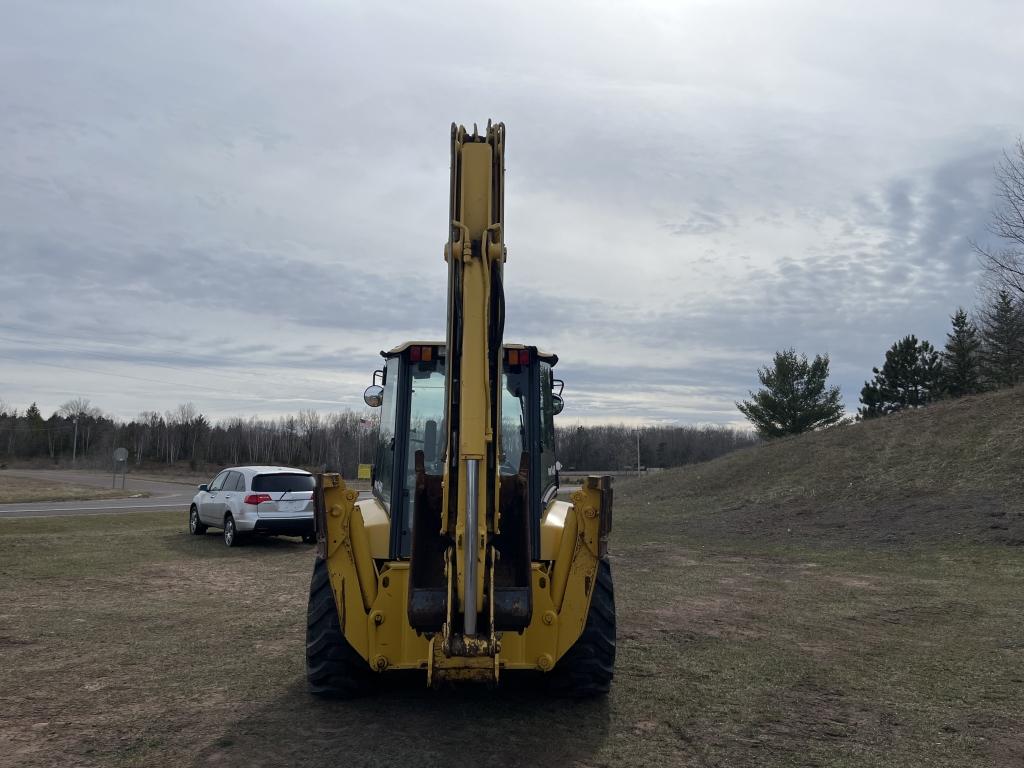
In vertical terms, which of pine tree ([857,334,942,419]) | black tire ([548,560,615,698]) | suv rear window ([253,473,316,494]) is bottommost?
black tire ([548,560,615,698])

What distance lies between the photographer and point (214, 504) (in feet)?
58.0

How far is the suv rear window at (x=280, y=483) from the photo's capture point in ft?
55.3

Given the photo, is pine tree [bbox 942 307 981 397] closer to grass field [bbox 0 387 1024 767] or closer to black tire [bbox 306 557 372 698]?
grass field [bbox 0 387 1024 767]

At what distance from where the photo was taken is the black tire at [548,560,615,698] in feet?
18.3

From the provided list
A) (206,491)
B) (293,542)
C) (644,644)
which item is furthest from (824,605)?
(206,491)

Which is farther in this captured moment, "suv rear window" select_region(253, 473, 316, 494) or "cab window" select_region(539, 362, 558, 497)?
"suv rear window" select_region(253, 473, 316, 494)

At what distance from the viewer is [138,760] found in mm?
4645

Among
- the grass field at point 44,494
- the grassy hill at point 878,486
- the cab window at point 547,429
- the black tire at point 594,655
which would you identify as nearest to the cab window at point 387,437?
the cab window at point 547,429

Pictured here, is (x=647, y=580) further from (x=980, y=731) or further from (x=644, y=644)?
(x=980, y=731)

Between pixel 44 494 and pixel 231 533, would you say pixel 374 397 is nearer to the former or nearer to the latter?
pixel 231 533

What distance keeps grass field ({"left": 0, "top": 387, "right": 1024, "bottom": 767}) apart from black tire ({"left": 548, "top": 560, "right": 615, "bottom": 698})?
149 millimetres

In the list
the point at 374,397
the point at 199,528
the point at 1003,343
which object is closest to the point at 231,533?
the point at 199,528

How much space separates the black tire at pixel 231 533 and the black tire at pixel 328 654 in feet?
38.6

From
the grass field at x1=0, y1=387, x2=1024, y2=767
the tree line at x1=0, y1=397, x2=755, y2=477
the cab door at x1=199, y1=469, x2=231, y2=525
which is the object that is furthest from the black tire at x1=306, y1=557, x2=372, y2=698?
the tree line at x1=0, y1=397, x2=755, y2=477
